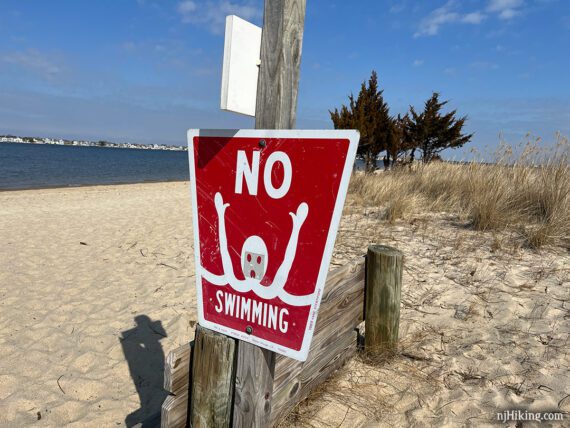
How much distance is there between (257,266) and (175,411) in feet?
2.69

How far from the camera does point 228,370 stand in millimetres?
1559

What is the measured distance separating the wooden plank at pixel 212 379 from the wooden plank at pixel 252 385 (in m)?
0.05

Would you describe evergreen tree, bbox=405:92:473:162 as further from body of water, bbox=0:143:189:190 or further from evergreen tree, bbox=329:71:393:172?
body of water, bbox=0:143:189:190

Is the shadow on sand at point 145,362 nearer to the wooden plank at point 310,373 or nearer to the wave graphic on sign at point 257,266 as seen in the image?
the wooden plank at point 310,373

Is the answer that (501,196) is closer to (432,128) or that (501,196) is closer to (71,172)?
(432,128)

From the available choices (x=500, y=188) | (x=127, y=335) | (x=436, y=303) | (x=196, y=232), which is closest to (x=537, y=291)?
(x=436, y=303)

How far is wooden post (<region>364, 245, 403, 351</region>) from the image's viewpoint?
2578mm

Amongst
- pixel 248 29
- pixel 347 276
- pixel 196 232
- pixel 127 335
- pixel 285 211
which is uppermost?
pixel 248 29

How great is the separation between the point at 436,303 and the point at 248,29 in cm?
304

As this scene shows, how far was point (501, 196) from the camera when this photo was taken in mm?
5387

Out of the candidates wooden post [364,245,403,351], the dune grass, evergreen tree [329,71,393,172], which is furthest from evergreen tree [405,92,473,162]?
wooden post [364,245,403,351]

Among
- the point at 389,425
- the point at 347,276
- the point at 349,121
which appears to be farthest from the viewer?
the point at 349,121

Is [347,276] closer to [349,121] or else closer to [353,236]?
[353,236]

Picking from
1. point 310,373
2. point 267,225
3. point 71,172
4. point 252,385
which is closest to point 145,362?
point 310,373
